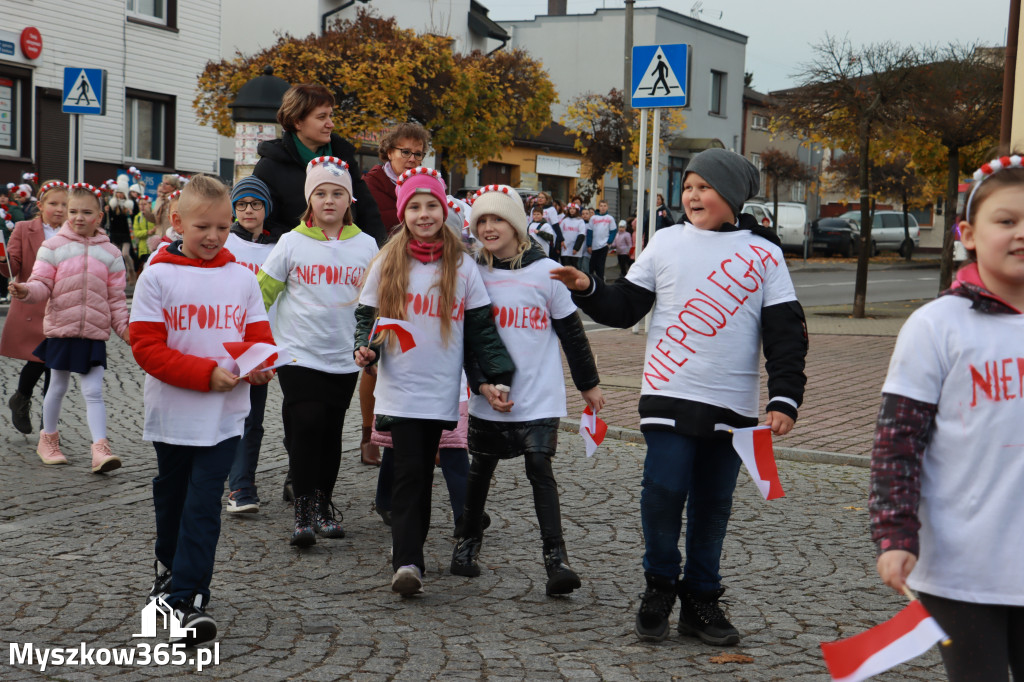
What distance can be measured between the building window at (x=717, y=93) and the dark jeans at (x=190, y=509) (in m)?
50.7

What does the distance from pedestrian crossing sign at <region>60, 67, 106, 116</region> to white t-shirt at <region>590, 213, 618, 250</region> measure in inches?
503

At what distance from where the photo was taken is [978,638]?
2693 millimetres

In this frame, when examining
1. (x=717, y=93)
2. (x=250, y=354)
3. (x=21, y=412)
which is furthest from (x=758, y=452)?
(x=717, y=93)

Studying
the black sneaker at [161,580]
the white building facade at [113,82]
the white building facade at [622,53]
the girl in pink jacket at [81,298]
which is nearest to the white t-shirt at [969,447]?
the black sneaker at [161,580]

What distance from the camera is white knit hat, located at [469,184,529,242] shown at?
511 centimetres

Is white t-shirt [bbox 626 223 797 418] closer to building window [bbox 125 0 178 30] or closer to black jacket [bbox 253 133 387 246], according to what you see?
black jacket [bbox 253 133 387 246]

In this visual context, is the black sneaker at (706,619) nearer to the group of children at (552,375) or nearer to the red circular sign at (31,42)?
the group of children at (552,375)

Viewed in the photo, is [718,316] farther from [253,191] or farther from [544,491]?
[253,191]

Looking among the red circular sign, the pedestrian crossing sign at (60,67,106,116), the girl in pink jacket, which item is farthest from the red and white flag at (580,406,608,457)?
the red circular sign

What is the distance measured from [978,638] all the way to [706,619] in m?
1.82

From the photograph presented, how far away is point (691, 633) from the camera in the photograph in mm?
4496

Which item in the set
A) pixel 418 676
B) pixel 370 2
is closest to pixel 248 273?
pixel 418 676

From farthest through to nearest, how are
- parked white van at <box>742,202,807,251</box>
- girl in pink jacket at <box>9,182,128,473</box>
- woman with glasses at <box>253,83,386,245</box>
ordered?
parked white van at <box>742,202,807,251</box> < girl in pink jacket at <box>9,182,128,473</box> < woman with glasses at <box>253,83,386,245</box>

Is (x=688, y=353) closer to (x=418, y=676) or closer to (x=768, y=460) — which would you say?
(x=768, y=460)
